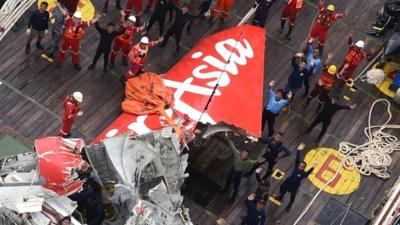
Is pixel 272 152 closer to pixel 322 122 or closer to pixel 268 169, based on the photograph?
pixel 268 169

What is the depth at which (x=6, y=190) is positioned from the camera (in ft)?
50.5

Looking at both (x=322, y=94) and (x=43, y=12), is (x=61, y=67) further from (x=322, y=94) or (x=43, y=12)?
(x=322, y=94)

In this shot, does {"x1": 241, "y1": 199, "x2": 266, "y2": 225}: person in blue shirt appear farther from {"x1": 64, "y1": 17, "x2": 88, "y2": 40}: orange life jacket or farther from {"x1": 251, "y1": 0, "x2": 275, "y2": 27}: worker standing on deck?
{"x1": 251, "y1": 0, "x2": 275, "y2": 27}: worker standing on deck

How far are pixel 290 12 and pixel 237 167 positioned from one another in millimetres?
6689

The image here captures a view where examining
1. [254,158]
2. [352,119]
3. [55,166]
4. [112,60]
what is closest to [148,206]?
[55,166]

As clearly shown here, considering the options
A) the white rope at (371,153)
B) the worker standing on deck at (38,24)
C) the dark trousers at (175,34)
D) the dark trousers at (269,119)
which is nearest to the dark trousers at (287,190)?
the white rope at (371,153)

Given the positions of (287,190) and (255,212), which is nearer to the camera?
(255,212)

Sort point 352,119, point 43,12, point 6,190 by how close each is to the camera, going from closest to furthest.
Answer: point 6,190, point 43,12, point 352,119

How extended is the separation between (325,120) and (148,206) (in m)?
7.51

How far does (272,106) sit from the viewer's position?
21.5 metres

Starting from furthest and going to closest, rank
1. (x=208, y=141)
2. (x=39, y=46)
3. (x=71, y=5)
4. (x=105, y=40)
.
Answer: (x=71, y=5) → (x=39, y=46) → (x=105, y=40) → (x=208, y=141)

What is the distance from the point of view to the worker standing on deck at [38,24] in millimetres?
21750

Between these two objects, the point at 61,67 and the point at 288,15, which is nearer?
the point at 61,67

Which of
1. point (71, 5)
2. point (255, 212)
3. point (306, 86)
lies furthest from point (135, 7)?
point (255, 212)
